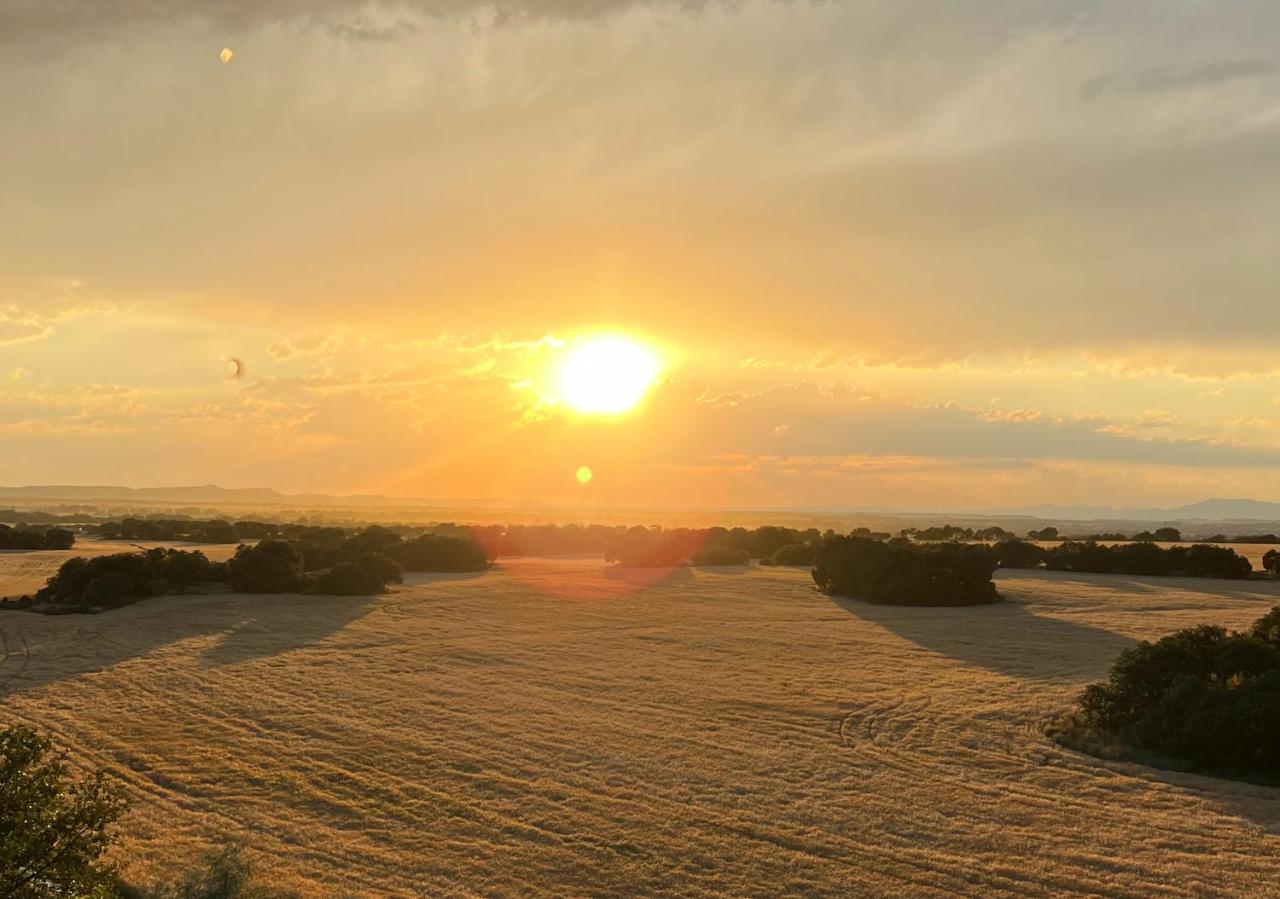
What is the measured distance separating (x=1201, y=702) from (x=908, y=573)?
21.3 m

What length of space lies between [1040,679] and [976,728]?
5.31 meters

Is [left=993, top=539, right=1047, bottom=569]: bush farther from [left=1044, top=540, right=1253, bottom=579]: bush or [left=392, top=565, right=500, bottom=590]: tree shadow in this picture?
[left=392, top=565, right=500, bottom=590]: tree shadow

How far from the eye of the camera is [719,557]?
182 ft

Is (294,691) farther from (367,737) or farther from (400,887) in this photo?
(400,887)

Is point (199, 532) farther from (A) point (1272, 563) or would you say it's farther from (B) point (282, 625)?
(A) point (1272, 563)

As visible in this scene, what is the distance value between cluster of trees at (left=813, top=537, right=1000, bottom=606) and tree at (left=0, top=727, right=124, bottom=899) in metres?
31.4

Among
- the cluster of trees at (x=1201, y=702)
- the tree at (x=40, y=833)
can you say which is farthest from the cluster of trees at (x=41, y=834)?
the cluster of trees at (x=1201, y=702)

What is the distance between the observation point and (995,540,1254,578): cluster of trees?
1745 inches

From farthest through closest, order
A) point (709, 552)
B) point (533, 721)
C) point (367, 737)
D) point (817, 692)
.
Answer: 1. point (709, 552)
2. point (817, 692)
3. point (533, 721)
4. point (367, 737)

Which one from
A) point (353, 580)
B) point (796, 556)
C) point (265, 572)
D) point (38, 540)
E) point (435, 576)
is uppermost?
point (796, 556)

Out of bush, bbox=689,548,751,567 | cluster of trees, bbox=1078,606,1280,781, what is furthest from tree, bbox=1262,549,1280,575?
cluster of trees, bbox=1078,606,1280,781

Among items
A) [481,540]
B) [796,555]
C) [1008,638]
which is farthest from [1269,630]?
[481,540]

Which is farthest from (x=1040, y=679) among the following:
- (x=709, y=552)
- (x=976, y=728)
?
(x=709, y=552)

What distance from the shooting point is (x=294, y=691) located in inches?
792
